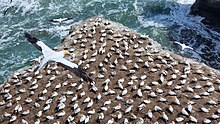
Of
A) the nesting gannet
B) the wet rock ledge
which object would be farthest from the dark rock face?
the nesting gannet

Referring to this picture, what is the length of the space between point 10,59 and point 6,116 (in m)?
7.61

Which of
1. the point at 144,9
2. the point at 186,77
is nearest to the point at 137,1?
the point at 144,9

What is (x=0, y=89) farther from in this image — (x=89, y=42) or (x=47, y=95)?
(x=89, y=42)

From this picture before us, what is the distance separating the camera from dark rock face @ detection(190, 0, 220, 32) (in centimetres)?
2249

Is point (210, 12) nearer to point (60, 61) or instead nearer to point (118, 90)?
point (118, 90)

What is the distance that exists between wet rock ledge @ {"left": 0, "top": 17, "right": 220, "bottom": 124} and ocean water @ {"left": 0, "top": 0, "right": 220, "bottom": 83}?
492 centimetres

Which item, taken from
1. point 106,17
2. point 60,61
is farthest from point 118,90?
point 106,17

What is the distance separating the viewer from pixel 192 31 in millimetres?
23453

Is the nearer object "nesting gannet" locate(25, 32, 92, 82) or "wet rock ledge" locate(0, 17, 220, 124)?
"wet rock ledge" locate(0, 17, 220, 124)

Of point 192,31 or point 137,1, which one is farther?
point 137,1

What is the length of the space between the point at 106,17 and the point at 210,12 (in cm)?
696

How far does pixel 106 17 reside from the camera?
969 inches

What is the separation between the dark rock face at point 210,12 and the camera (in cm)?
2249

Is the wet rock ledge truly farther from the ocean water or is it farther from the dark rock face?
the dark rock face
